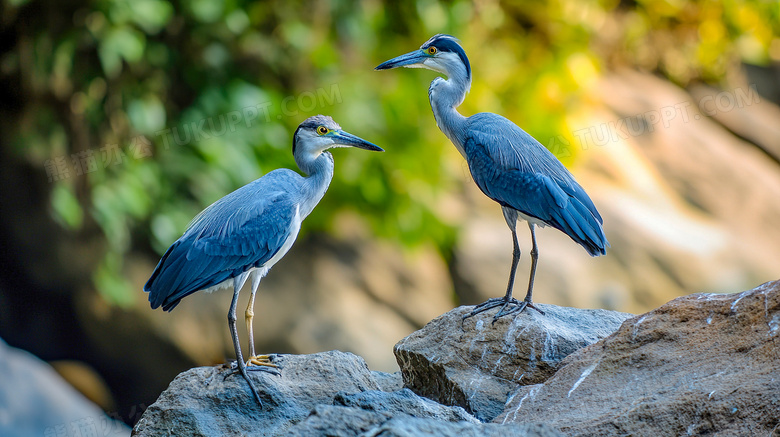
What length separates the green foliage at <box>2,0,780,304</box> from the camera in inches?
292

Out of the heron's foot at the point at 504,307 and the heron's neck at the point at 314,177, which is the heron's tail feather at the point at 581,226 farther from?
the heron's neck at the point at 314,177

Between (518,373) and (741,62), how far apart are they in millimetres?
10216

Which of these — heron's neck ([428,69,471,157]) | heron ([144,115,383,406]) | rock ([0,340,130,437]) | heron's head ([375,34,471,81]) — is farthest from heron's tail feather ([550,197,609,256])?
rock ([0,340,130,437])

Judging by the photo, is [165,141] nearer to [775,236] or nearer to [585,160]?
[585,160]

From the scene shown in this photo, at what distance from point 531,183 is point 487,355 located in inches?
41.8

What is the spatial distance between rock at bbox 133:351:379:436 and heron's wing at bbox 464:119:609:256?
141 cm

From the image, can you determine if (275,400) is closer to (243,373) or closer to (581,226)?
(243,373)

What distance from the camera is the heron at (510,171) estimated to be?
14.2 feet

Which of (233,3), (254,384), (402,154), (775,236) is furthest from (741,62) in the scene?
(254,384)

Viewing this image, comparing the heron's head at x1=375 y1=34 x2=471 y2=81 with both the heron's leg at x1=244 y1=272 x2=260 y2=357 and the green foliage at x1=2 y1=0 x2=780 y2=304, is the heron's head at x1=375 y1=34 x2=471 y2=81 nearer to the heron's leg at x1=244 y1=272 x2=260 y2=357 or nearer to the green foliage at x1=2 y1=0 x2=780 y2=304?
the heron's leg at x1=244 y1=272 x2=260 y2=357

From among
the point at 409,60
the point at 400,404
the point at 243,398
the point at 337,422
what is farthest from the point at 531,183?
the point at 337,422

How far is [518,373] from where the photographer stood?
4.34 meters

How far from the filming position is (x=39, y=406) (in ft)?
24.6

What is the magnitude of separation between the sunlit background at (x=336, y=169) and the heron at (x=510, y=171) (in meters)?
3.41
